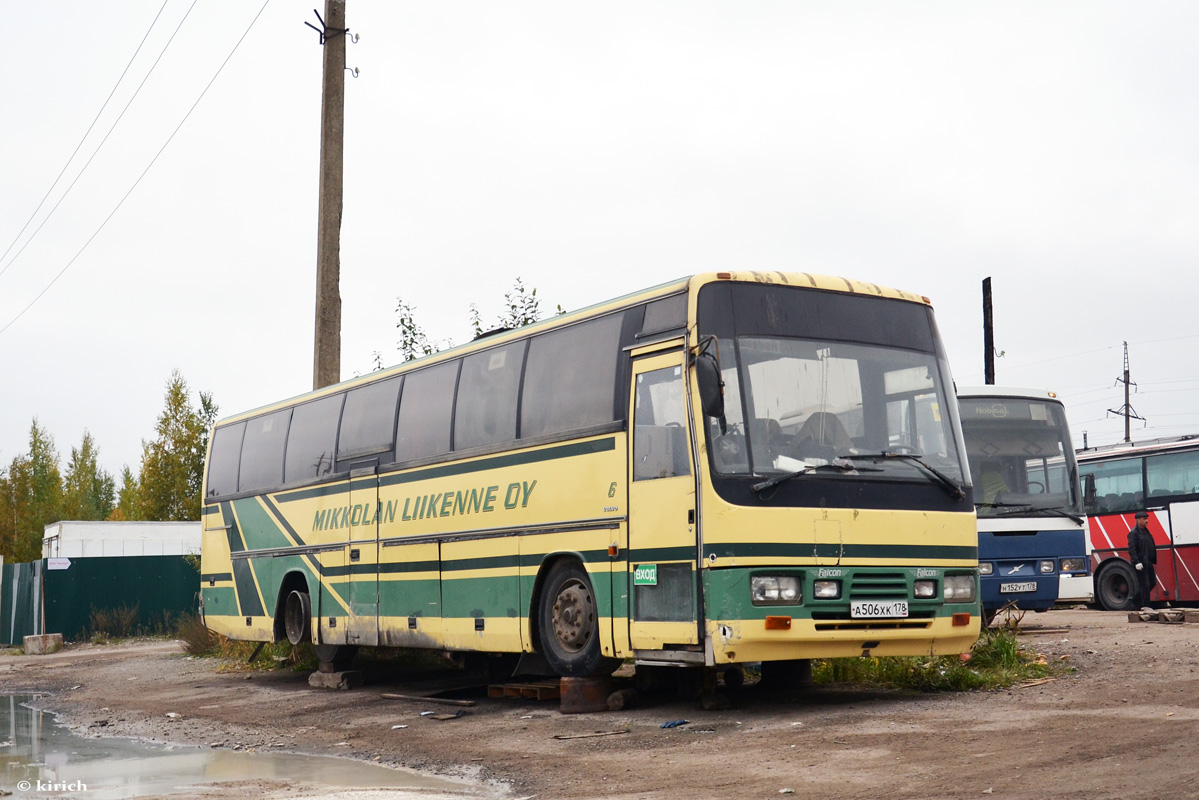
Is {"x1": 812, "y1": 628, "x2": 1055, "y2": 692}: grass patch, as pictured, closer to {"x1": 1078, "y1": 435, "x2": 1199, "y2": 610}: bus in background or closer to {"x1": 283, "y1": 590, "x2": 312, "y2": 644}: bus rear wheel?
{"x1": 283, "y1": 590, "x2": 312, "y2": 644}: bus rear wheel

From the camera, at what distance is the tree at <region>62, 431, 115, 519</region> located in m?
77.6

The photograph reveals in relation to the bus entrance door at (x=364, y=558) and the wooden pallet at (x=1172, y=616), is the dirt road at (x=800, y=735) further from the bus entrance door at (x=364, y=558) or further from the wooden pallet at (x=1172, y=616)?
the wooden pallet at (x=1172, y=616)

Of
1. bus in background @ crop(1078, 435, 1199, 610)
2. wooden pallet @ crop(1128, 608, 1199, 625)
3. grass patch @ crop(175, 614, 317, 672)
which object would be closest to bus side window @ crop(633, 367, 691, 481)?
grass patch @ crop(175, 614, 317, 672)

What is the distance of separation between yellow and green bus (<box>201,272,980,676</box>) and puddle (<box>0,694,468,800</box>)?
8.18 ft

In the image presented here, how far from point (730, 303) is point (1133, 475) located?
717 inches

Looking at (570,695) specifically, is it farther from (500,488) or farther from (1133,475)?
(1133,475)

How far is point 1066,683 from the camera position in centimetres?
1142

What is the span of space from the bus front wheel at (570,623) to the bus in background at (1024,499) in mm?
6578

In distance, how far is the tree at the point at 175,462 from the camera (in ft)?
206

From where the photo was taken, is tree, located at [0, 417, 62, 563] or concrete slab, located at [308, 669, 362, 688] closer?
concrete slab, located at [308, 669, 362, 688]

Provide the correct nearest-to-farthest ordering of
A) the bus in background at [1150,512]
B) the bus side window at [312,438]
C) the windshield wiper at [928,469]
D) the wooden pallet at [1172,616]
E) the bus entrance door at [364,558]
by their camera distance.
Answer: the windshield wiper at [928,469] → the bus entrance door at [364,558] → the bus side window at [312,438] → the wooden pallet at [1172,616] → the bus in background at [1150,512]

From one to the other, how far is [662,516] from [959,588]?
2597 mm

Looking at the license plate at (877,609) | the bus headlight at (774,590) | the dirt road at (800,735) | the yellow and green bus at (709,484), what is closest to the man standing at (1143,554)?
the dirt road at (800,735)

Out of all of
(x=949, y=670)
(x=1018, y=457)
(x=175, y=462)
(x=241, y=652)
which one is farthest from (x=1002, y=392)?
(x=175, y=462)
